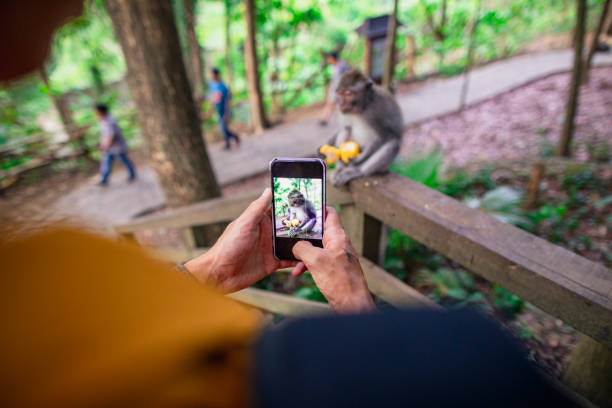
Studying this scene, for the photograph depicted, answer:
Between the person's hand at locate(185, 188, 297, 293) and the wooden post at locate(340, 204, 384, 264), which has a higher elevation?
the person's hand at locate(185, 188, 297, 293)

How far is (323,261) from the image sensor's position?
0.89m

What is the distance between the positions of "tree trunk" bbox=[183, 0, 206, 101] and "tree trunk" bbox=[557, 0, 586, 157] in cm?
743

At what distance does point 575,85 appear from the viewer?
13.2 feet

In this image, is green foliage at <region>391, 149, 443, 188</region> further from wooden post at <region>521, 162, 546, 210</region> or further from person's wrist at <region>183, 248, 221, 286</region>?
person's wrist at <region>183, 248, 221, 286</region>

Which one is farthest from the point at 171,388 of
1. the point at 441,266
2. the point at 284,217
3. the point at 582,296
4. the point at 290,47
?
the point at 290,47

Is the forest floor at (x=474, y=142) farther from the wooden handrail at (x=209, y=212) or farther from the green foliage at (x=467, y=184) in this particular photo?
the wooden handrail at (x=209, y=212)

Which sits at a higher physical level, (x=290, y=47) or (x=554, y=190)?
(x=290, y=47)

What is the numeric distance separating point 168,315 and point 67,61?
12880 mm

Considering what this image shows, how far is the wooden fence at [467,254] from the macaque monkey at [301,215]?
295 millimetres

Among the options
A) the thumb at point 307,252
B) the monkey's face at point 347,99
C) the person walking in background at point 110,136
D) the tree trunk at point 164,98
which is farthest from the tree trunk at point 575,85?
the person walking in background at point 110,136

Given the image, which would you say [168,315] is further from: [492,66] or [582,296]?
[492,66]

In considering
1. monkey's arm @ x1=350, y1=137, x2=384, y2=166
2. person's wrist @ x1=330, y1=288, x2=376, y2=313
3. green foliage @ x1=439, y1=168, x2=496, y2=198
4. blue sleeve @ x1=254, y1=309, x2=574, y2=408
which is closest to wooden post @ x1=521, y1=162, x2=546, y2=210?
green foliage @ x1=439, y1=168, x2=496, y2=198

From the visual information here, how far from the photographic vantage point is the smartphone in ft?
3.20

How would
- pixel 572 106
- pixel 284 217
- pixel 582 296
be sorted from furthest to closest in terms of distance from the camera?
1. pixel 572 106
2. pixel 284 217
3. pixel 582 296
